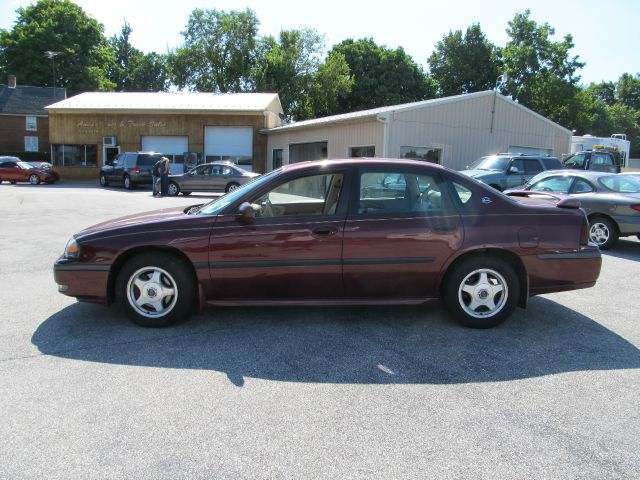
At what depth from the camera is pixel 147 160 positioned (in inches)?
934

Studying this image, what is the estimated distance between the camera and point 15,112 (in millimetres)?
41469

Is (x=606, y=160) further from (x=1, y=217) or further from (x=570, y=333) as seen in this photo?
(x=1, y=217)

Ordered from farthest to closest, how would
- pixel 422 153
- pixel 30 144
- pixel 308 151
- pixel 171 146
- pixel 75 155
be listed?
pixel 30 144 → pixel 75 155 → pixel 171 146 → pixel 308 151 → pixel 422 153

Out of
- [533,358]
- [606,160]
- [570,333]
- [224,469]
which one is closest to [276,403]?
[224,469]

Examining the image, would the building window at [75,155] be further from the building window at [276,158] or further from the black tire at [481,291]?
the black tire at [481,291]

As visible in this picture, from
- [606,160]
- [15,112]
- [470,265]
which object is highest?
[15,112]

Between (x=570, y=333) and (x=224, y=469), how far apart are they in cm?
336

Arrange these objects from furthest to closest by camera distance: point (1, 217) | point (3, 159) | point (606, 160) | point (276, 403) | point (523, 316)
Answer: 1. point (3, 159)
2. point (606, 160)
3. point (1, 217)
4. point (523, 316)
5. point (276, 403)

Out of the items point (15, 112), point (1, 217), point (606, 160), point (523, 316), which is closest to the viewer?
point (523, 316)

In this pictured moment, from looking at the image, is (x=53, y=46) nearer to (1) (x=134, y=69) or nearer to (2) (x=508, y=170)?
(1) (x=134, y=69)

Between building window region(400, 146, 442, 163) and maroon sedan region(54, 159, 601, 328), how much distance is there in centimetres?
1448

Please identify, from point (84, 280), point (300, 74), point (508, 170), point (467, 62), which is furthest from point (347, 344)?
point (467, 62)

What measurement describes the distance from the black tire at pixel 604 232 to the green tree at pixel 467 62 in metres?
42.9

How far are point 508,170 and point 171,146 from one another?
2128 cm
